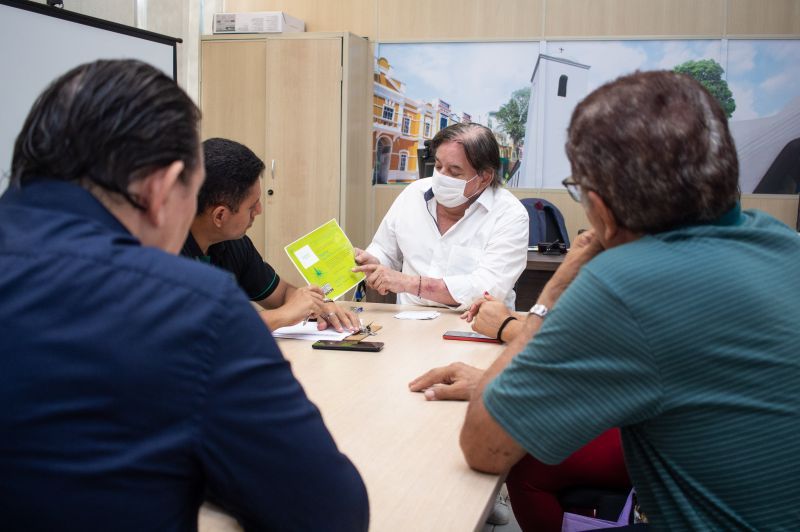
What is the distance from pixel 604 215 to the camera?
1095 mm

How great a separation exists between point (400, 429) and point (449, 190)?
1.66 meters

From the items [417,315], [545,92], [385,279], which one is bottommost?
[417,315]

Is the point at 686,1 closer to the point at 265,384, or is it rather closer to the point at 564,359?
the point at 564,359

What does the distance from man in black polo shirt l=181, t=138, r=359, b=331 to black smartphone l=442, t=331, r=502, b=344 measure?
0.99 feet

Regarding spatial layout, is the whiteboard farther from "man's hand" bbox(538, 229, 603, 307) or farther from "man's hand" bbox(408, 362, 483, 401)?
"man's hand" bbox(538, 229, 603, 307)

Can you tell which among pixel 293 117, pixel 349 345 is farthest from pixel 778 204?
pixel 349 345

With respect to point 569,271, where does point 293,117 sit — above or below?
above

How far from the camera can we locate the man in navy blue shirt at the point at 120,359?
64 cm

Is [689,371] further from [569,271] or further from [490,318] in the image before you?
[490,318]

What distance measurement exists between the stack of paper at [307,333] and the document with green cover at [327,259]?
18cm

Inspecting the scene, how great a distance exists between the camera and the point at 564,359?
99cm

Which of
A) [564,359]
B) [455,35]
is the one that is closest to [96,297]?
[564,359]

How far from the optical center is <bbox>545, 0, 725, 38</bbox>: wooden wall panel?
17.6 ft

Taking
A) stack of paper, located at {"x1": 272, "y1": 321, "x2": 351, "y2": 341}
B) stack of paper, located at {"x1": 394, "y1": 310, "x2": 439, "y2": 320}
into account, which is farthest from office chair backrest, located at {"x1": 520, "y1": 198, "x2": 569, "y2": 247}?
stack of paper, located at {"x1": 272, "y1": 321, "x2": 351, "y2": 341}
